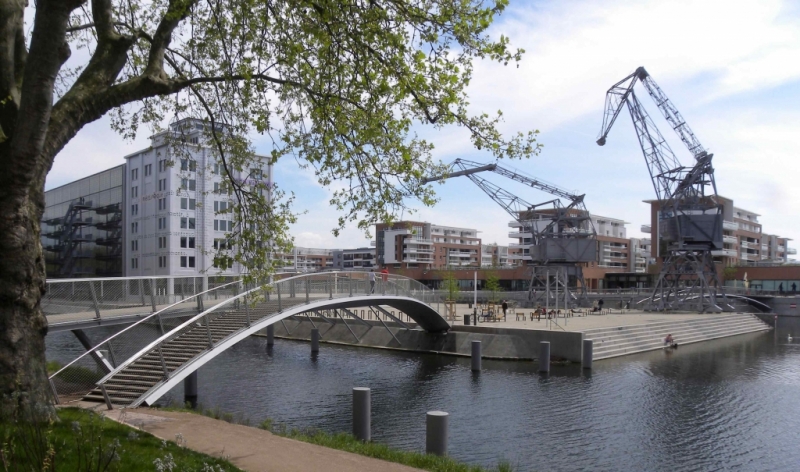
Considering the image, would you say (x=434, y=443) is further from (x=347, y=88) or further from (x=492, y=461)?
(x=347, y=88)

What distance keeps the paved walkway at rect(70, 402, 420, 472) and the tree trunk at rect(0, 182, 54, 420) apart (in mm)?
2310

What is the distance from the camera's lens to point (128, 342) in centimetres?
1784

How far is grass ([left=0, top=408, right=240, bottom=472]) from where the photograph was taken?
6188 mm

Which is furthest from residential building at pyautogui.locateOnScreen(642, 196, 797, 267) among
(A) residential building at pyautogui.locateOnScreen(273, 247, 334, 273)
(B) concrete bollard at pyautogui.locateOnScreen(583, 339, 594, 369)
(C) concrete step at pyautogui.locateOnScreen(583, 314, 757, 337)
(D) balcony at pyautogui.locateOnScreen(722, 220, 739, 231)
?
(A) residential building at pyautogui.locateOnScreen(273, 247, 334, 273)

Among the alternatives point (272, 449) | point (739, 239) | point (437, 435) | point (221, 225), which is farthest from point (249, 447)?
point (739, 239)

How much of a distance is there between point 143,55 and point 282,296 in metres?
10.2

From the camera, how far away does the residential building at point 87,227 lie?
5828cm

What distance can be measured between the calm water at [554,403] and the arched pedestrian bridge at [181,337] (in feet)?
8.61

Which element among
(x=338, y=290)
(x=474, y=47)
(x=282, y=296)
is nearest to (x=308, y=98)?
(x=474, y=47)

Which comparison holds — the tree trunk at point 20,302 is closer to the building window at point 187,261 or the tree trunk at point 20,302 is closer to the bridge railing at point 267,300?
the bridge railing at point 267,300

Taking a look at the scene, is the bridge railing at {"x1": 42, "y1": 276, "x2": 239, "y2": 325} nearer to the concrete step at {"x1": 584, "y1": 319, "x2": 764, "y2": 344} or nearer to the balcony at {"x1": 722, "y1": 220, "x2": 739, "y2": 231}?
the concrete step at {"x1": 584, "y1": 319, "x2": 764, "y2": 344}

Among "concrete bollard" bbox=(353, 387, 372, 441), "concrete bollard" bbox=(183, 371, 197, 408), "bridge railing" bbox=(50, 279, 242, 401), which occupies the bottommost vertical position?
"concrete bollard" bbox=(183, 371, 197, 408)

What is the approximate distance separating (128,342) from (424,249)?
106 metres

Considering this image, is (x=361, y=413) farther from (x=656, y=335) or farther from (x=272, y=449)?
(x=656, y=335)
